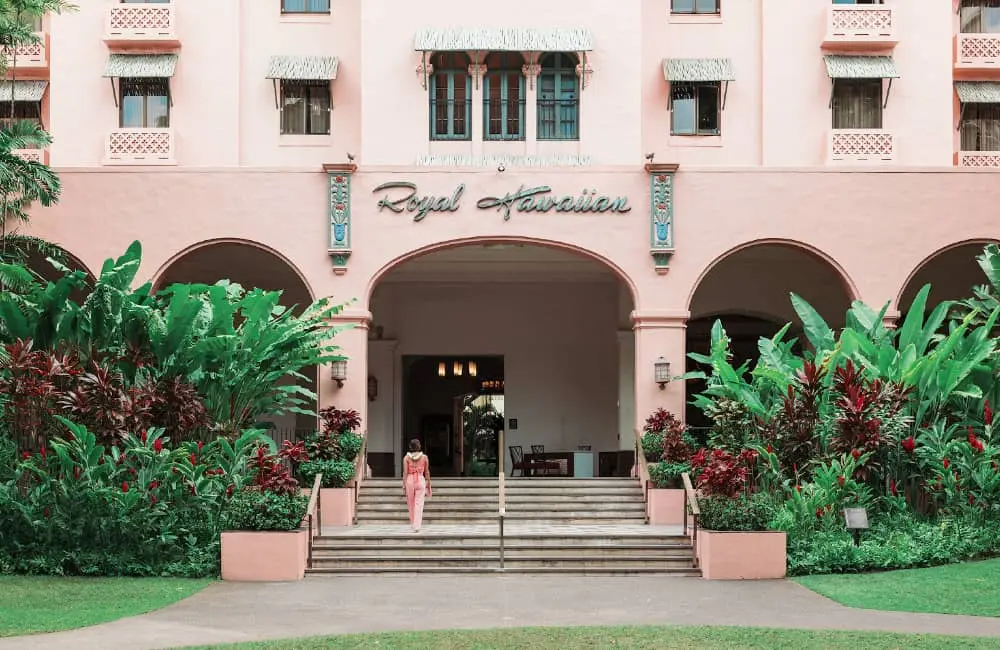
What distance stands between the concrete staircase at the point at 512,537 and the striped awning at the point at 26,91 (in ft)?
38.9

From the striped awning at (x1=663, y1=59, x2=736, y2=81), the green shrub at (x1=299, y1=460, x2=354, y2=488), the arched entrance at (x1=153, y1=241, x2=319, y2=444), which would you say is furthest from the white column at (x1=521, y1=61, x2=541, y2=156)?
the green shrub at (x1=299, y1=460, x2=354, y2=488)

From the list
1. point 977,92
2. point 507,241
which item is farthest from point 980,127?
point 507,241

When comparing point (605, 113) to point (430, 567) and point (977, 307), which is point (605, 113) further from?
point (430, 567)

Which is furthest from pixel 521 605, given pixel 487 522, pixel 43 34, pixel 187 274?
pixel 43 34

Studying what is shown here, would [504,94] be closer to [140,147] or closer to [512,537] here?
[140,147]

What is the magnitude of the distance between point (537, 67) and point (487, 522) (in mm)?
9838

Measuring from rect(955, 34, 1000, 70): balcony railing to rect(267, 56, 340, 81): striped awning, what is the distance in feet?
42.2

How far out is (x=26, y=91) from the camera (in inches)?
1105

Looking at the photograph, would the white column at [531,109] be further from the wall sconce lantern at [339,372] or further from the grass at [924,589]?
the grass at [924,589]

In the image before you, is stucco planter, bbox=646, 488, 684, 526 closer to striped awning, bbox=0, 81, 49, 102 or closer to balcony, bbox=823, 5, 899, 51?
balcony, bbox=823, 5, 899, 51

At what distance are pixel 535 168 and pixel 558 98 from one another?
11.3 feet

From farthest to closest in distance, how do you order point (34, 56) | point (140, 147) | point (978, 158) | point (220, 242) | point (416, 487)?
point (34, 56)
point (978, 158)
point (140, 147)
point (220, 242)
point (416, 487)

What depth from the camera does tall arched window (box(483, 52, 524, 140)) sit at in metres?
26.6

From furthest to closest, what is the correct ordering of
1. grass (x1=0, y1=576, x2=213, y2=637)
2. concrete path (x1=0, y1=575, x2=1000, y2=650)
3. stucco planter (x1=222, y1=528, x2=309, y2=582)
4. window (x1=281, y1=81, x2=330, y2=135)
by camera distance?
window (x1=281, y1=81, x2=330, y2=135)
stucco planter (x1=222, y1=528, x2=309, y2=582)
grass (x1=0, y1=576, x2=213, y2=637)
concrete path (x1=0, y1=575, x2=1000, y2=650)
